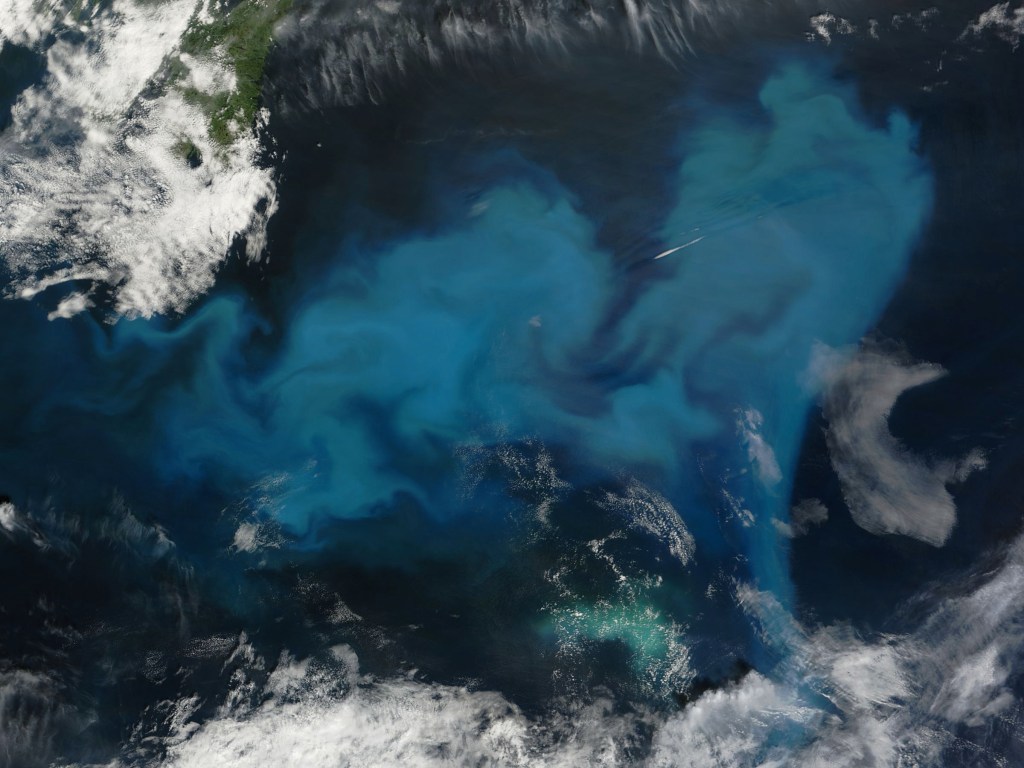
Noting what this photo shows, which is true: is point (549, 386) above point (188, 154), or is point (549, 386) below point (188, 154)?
below

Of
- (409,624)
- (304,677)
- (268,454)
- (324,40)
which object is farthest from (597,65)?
(304,677)

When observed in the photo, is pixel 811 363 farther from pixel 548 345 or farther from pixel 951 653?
pixel 951 653

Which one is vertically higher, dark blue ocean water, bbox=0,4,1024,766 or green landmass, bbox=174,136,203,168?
green landmass, bbox=174,136,203,168

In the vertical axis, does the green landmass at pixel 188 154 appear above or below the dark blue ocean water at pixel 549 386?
above

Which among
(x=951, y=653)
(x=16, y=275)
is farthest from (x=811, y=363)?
Result: (x=16, y=275)

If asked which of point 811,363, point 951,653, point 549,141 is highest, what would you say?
point 549,141

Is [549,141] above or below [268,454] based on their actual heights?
above

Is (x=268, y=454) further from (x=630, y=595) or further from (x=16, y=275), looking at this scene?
(x=630, y=595)
